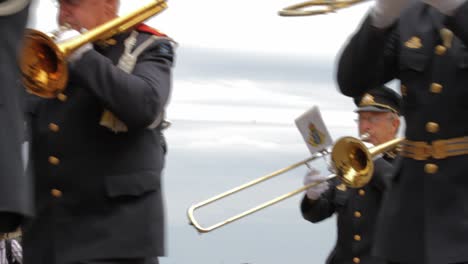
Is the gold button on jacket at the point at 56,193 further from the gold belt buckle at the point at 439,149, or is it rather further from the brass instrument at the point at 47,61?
the gold belt buckle at the point at 439,149

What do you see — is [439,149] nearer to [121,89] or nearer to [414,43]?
[414,43]

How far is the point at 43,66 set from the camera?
502 centimetres

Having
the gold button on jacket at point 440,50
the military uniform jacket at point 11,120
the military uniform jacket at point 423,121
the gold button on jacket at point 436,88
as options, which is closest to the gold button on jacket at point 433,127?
the military uniform jacket at point 423,121

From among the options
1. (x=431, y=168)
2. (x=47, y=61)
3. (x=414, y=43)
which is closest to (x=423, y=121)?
(x=431, y=168)

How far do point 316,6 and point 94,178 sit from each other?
118 centimetres

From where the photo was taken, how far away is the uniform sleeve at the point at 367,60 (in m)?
4.46

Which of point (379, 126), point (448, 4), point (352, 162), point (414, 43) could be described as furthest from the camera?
point (379, 126)

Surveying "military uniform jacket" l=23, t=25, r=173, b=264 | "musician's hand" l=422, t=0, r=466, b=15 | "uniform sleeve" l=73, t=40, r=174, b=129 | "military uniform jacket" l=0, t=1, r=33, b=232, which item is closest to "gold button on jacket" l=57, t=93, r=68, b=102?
"military uniform jacket" l=23, t=25, r=173, b=264

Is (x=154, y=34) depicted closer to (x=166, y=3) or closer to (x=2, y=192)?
(x=166, y=3)

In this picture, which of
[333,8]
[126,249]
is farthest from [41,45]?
[333,8]

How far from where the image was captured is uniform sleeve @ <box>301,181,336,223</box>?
7.93 m

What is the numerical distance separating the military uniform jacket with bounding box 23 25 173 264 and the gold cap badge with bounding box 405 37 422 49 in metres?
1.11

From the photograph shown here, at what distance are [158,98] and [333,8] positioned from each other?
0.93 metres

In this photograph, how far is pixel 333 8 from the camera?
4523 millimetres
